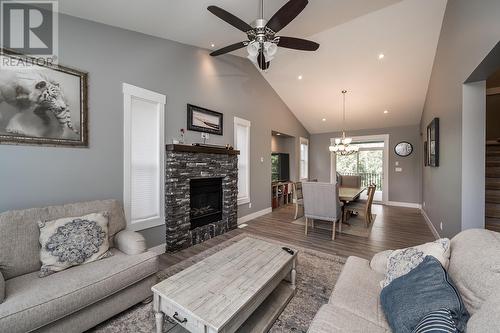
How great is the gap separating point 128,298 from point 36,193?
138cm

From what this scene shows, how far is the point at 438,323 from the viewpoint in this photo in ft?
2.75

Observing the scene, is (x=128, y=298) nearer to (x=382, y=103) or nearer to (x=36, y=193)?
(x=36, y=193)

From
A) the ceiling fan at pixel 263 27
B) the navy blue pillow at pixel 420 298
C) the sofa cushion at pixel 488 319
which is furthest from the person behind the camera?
the ceiling fan at pixel 263 27

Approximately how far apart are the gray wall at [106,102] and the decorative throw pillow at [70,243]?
512 mm

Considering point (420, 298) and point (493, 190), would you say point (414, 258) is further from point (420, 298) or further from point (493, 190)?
point (493, 190)

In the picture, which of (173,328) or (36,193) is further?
(36,193)

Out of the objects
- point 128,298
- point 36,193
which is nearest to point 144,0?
point 36,193

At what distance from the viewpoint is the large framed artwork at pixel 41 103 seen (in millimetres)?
1837

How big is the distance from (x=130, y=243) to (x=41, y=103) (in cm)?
164

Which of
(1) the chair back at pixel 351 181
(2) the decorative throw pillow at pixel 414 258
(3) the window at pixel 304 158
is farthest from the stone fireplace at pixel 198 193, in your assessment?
(3) the window at pixel 304 158

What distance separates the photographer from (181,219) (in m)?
Result: 3.14

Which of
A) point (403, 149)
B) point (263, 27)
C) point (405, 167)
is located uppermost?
point (263, 27)

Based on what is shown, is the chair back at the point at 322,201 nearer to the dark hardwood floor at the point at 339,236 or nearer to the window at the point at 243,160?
the dark hardwood floor at the point at 339,236

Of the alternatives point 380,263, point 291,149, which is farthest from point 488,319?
point 291,149
